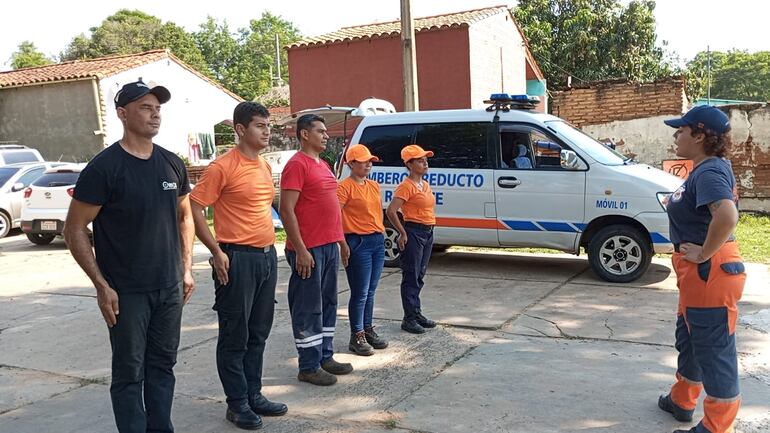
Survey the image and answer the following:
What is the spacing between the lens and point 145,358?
3.33 m

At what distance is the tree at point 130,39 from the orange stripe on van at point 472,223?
45.6 metres

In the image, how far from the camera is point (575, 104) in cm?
1420

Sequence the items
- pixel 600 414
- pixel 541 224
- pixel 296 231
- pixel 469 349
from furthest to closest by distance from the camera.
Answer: pixel 541 224 → pixel 469 349 → pixel 296 231 → pixel 600 414

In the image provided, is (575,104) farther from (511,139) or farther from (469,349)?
(469,349)

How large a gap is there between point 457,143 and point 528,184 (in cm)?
107

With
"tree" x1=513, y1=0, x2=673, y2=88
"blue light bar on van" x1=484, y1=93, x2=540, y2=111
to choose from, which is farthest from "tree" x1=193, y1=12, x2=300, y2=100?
"blue light bar on van" x1=484, y1=93, x2=540, y2=111

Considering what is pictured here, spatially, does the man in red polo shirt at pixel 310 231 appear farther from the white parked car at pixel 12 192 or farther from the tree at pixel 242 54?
the tree at pixel 242 54

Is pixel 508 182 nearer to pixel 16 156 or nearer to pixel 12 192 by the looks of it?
pixel 12 192

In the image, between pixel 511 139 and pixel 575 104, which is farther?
pixel 575 104

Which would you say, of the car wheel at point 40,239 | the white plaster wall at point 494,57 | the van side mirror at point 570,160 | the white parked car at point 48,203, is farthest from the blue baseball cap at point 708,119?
the white plaster wall at point 494,57

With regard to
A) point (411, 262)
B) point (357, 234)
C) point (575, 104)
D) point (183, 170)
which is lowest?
point (411, 262)

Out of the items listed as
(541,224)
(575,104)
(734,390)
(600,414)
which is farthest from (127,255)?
(575,104)

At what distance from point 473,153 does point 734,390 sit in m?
5.26

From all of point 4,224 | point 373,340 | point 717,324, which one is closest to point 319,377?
point 373,340
